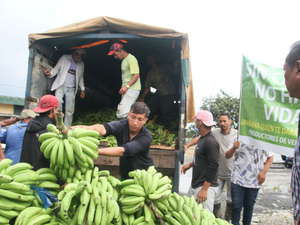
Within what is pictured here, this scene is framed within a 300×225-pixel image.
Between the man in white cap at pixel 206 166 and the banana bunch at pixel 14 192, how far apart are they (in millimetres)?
2391

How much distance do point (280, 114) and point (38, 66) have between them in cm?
482

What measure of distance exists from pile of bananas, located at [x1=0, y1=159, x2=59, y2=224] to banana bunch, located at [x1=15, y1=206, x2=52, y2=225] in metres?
0.05

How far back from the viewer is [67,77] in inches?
211

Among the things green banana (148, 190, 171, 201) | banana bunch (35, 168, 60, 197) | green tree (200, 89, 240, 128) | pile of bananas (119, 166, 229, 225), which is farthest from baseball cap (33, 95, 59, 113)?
green tree (200, 89, 240, 128)

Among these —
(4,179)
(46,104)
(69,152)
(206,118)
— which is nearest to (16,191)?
(4,179)

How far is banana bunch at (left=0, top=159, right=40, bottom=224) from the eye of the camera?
1.43 metres

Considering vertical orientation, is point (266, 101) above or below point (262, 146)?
above

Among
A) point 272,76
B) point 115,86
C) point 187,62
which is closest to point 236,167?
point 272,76

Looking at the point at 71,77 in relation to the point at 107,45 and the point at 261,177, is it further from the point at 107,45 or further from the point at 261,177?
the point at 261,177

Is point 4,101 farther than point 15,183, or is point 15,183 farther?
point 4,101

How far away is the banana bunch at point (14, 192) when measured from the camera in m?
1.43

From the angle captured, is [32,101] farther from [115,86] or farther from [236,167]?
[115,86]

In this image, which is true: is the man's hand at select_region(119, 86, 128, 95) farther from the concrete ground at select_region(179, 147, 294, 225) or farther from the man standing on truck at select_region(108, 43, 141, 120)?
the concrete ground at select_region(179, 147, 294, 225)

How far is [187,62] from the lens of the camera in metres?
4.44
